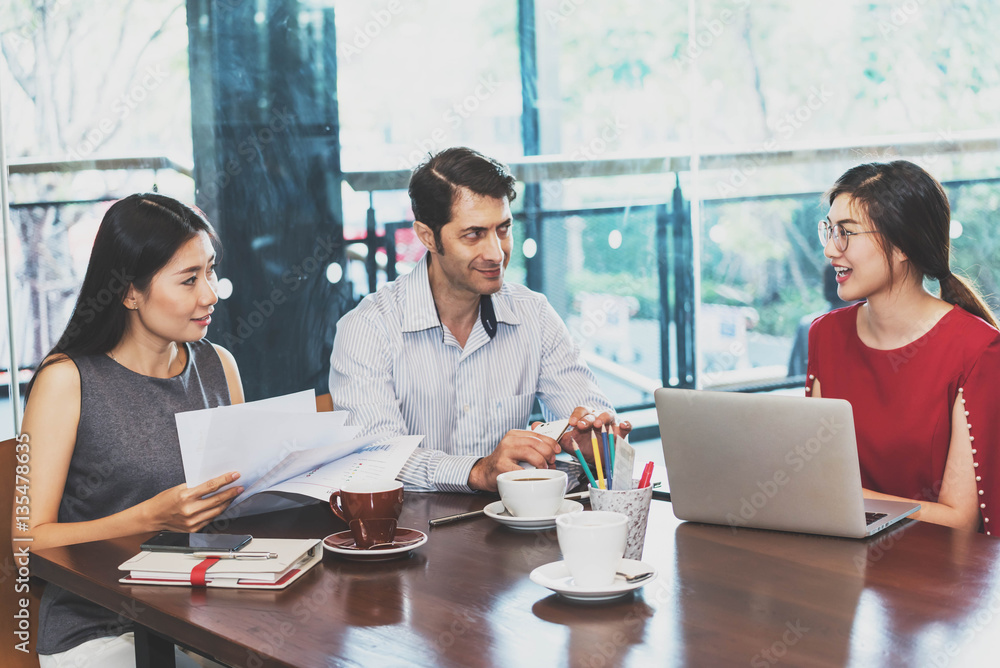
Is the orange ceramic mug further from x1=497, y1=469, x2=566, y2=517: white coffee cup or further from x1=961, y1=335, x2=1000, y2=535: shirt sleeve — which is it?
x1=961, y1=335, x2=1000, y2=535: shirt sleeve

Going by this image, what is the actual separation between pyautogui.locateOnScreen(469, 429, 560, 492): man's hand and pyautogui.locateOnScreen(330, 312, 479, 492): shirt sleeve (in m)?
0.16

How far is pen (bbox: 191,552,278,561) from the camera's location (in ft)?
4.03

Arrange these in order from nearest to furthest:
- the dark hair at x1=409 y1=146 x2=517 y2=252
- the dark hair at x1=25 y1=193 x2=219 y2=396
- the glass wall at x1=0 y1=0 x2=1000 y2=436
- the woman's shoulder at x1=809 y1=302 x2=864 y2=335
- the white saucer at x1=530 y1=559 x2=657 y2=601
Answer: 1. the white saucer at x1=530 y1=559 x2=657 y2=601
2. the dark hair at x1=25 y1=193 x2=219 y2=396
3. the woman's shoulder at x1=809 y1=302 x2=864 y2=335
4. the dark hair at x1=409 y1=146 x2=517 y2=252
5. the glass wall at x1=0 y1=0 x2=1000 y2=436

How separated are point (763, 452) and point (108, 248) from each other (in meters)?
1.22

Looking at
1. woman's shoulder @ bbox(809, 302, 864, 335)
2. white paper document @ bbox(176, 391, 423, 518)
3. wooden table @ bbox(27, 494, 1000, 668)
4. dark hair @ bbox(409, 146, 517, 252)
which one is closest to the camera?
wooden table @ bbox(27, 494, 1000, 668)

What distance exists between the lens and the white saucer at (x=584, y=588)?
1.06 metres

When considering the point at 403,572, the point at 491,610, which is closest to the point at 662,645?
the point at 491,610

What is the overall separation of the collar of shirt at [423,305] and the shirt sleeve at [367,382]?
0.08m

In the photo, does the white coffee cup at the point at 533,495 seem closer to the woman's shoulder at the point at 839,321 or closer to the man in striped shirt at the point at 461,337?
the man in striped shirt at the point at 461,337

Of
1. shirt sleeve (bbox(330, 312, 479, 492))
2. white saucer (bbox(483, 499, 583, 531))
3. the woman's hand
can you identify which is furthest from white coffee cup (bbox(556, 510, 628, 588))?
shirt sleeve (bbox(330, 312, 479, 492))

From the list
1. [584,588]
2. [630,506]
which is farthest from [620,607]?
[630,506]

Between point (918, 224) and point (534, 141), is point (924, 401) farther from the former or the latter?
point (534, 141)

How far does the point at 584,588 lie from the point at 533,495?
31cm

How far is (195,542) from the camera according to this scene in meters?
1.28
